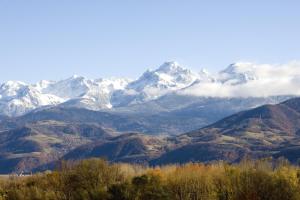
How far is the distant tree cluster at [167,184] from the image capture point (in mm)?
115875

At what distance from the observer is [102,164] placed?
14025cm

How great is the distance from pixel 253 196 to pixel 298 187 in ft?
31.9

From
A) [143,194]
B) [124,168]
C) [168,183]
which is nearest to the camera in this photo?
[143,194]

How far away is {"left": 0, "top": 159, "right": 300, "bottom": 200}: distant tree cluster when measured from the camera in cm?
11588

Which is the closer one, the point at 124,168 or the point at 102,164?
the point at 102,164

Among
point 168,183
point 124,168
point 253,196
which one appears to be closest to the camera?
point 253,196

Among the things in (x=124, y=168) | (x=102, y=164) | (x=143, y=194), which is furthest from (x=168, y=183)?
(x=124, y=168)

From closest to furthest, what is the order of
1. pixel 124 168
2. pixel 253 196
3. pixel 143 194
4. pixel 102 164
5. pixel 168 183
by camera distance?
pixel 253 196, pixel 143 194, pixel 168 183, pixel 102 164, pixel 124 168

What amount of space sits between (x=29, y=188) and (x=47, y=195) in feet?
36.5

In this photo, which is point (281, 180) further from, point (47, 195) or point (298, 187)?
point (47, 195)

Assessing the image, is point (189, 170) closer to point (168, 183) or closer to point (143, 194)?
point (168, 183)

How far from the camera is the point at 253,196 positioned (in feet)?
363

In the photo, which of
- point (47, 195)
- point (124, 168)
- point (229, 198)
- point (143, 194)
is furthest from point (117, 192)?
point (124, 168)

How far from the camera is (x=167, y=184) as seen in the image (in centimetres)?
12875
